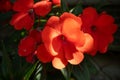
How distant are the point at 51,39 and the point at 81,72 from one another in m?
0.31

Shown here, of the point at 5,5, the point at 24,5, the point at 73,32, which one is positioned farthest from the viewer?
the point at 5,5

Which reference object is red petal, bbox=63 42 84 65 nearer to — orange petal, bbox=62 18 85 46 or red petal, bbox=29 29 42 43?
orange petal, bbox=62 18 85 46

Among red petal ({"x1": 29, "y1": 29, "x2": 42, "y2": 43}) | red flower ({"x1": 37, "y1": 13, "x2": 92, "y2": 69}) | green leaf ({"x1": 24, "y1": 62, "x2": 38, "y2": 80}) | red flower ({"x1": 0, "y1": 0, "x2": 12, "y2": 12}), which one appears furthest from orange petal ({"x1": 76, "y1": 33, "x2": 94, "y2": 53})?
red flower ({"x1": 0, "y1": 0, "x2": 12, "y2": 12})

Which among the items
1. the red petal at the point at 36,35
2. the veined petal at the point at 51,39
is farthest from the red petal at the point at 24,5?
the veined petal at the point at 51,39

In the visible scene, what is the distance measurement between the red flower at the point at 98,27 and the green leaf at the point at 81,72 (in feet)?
0.54

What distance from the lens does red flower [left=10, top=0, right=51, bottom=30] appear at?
144cm

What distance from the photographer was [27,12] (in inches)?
59.2

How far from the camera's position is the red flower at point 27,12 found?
1.44 meters

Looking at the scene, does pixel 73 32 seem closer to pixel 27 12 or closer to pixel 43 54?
pixel 43 54

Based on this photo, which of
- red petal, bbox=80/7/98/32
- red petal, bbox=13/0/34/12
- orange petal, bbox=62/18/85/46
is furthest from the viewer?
red petal, bbox=13/0/34/12

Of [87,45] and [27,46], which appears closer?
[87,45]

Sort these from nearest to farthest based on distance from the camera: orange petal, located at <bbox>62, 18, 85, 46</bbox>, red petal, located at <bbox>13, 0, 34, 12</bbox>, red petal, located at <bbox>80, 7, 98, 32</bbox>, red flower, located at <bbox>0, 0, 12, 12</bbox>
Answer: orange petal, located at <bbox>62, 18, 85, 46</bbox>
red petal, located at <bbox>80, 7, 98, 32</bbox>
red petal, located at <bbox>13, 0, 34, 12</bbox>
red flower, located at <bbox>0, 0, 12, 12</bbox>

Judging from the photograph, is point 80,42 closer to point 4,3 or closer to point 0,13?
point 4,3

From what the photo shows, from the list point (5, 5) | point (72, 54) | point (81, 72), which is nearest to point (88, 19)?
point (72, 54)
